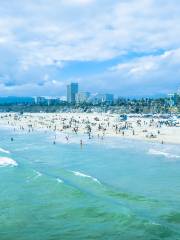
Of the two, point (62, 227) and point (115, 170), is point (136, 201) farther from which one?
point (115, 170)

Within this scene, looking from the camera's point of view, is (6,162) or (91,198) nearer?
(91,198)

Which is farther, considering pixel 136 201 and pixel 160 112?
pixel 160 112

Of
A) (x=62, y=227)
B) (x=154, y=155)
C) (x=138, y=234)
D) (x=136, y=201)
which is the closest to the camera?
(x=138, y=234)

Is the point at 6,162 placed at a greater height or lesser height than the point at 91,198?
lesser

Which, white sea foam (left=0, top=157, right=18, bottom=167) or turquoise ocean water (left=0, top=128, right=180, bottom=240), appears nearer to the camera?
turquoise ocean water (left=0, top=128, right=180, bottom=240)

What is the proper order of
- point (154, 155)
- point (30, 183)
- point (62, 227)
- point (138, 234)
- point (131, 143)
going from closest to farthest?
point (138, 234), point (62, 227), point (30, 183), point (154, 155), point (131, 143)

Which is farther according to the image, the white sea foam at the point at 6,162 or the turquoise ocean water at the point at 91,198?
the white sea foam at the point at 6,162

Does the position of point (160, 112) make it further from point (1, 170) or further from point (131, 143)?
point (1, 170)

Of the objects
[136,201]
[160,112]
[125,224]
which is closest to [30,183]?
[136,201]
